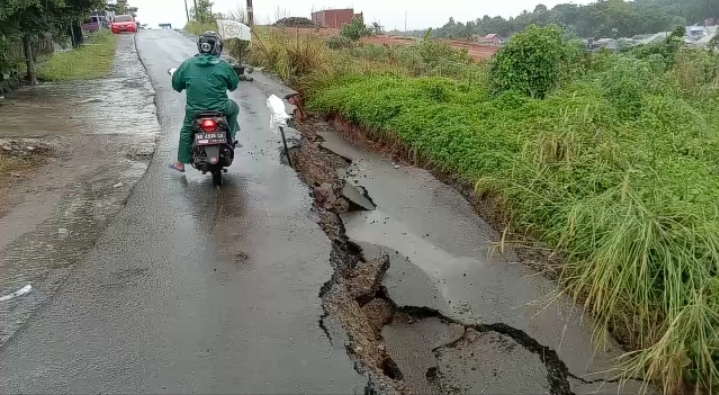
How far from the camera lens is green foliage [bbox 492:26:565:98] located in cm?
854

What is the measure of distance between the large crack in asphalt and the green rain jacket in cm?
162

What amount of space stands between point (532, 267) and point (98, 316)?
10.5 feet

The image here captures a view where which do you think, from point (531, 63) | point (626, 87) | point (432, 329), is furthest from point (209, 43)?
point (626, 87)

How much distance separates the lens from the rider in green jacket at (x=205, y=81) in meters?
5.86

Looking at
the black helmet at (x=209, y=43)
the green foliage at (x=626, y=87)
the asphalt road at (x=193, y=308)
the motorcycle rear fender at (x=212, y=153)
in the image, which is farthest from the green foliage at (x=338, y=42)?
the asphalt road at (x=193, y=308)

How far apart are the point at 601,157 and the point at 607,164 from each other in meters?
0.14

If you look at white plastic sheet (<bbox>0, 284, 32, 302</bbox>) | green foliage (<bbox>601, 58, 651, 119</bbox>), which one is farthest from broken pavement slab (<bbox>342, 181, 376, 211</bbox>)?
green foliage (<bbox>601, 58, 651, 119</bbox>)

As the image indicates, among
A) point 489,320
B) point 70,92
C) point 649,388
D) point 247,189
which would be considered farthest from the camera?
point 70,92

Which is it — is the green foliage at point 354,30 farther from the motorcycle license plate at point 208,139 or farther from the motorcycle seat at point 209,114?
the motorcycle license plate at point 208,139

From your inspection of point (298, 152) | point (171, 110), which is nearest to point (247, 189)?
point (298, 152)

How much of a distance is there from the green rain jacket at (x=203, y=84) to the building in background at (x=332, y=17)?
77.4ft

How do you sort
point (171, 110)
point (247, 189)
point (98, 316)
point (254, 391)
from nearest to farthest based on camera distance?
point (254, 391) < point (98, 316) < point (247, 189) < point (171, 110)

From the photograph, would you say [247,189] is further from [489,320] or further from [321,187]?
[489,320]

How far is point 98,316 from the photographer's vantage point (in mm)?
3551
